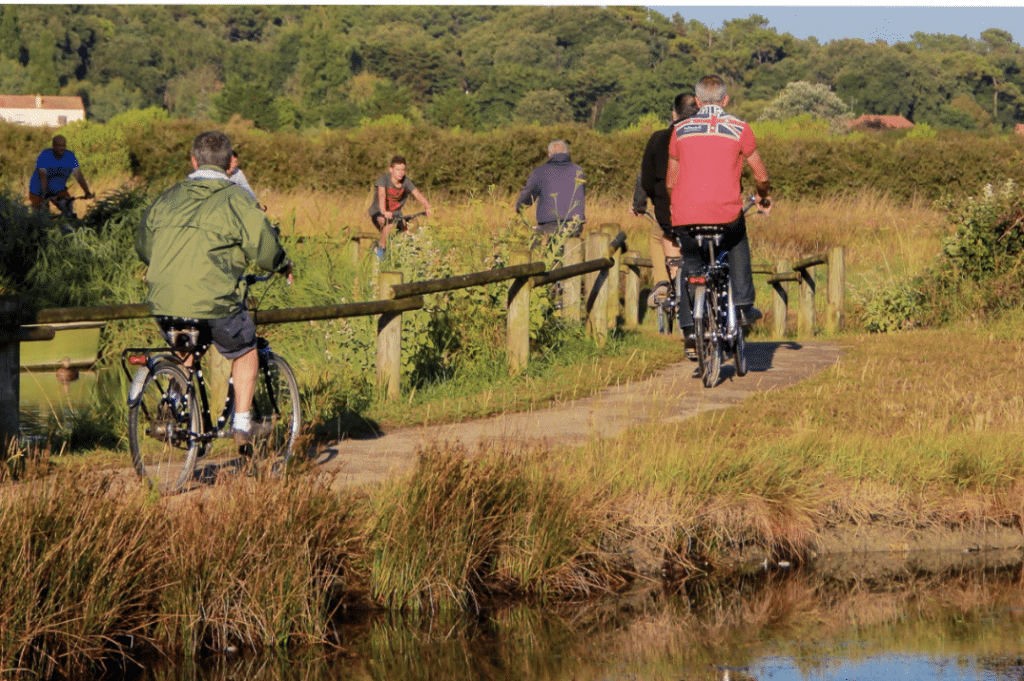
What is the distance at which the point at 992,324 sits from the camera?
13.5 metres

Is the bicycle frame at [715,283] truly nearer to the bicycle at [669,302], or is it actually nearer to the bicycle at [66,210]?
the bicycle at [669,302]

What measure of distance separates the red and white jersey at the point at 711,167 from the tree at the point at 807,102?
96100mm

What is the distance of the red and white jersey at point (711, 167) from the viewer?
932 cm

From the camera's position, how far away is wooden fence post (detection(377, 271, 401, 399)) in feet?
31.8

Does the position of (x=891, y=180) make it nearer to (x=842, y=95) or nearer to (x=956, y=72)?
(x=842, y=95)

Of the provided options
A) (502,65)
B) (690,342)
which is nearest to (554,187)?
(690,342)

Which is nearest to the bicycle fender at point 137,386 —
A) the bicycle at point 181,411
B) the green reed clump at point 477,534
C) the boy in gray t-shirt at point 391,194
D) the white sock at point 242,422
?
the bicycle at point 181,411

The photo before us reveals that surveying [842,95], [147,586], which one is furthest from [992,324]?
[842,95]

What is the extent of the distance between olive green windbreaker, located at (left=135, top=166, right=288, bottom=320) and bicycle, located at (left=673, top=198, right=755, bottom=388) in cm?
366

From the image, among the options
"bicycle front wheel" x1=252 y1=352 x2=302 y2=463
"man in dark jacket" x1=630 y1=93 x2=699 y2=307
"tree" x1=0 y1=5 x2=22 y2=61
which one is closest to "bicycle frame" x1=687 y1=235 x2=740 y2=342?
"man in dark jacket" x1=630 y1=93 x2=699 y2=307

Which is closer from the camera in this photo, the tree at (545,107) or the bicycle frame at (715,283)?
the bicycle frame at (715,283)

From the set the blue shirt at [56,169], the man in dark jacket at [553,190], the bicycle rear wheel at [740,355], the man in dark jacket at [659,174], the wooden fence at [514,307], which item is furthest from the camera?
the blue shirt at [56,169]

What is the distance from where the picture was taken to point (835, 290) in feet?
51.7

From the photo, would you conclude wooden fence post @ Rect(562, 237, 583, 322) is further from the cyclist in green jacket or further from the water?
the cyclist in green jacket
